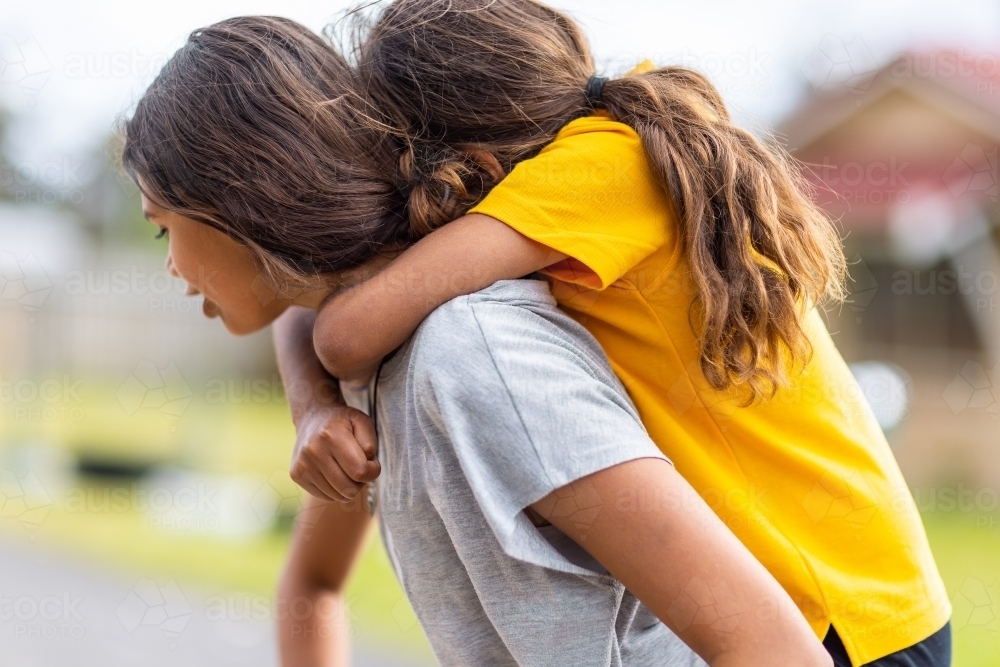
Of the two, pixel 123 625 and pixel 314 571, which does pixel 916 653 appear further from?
pixel 123 625

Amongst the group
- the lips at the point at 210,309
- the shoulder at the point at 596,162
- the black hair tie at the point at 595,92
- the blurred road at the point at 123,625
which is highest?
the black hair tie at the point at 595,92

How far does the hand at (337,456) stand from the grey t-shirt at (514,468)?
0.15ft

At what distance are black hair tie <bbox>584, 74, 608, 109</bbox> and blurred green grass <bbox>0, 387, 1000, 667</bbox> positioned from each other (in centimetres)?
164

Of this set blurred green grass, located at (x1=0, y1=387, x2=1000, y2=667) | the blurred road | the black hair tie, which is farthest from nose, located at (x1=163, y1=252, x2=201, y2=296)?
the blurred road

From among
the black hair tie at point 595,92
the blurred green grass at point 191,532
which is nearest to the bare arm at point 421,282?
the black hair tie at point 595,92

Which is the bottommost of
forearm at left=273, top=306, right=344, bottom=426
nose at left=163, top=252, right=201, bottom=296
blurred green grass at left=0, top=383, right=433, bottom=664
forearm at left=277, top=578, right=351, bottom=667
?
blurred green grass at left=0, top=383, right=433, bottom=664

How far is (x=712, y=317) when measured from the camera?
98 cm

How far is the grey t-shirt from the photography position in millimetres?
896

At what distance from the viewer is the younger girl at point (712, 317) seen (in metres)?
1.00

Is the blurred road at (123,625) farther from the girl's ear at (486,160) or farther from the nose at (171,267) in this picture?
the girl's ear at (486,160)

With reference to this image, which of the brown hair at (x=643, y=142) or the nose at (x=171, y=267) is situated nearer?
the brown hair at (x=643, y=142)

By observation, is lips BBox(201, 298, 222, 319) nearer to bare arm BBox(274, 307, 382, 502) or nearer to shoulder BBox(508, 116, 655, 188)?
bare arm BBox(274, 307, 382, 502)

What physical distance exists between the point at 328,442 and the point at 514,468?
0.31 meters

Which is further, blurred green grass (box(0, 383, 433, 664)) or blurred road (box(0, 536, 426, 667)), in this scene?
blurred green grass (box(0, 383, 433, 664))
